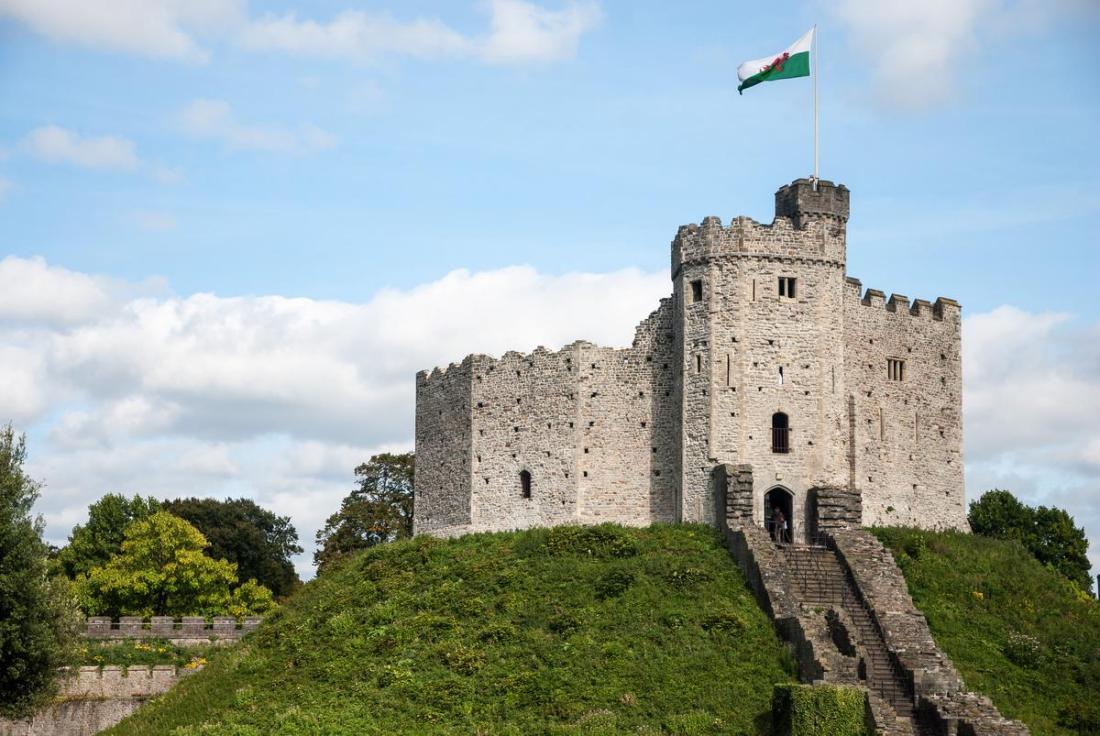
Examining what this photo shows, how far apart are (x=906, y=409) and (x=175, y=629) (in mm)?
33824

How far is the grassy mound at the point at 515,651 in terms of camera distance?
43.1 m

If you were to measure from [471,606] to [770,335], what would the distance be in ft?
53.3

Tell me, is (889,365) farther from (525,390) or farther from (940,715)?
(940,715)

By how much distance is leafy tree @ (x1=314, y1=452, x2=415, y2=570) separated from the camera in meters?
86.6

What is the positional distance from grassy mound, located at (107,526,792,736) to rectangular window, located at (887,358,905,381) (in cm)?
1203

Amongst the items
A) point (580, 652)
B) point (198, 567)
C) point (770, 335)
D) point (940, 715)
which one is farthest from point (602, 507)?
point (198, 567)

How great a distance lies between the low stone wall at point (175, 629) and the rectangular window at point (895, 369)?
30069 millimetres

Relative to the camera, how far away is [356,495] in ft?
296

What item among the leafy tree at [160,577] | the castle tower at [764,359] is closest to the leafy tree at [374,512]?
the leafy tree at [160,577]

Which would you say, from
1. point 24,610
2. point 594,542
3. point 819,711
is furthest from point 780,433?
point 24,610

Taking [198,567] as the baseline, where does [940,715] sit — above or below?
below

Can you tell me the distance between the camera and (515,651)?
46594 millimetres

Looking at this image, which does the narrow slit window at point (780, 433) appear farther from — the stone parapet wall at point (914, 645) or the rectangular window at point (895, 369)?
the rectangular window at point (895, 369)

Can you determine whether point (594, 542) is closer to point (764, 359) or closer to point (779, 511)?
point (779, 511)
